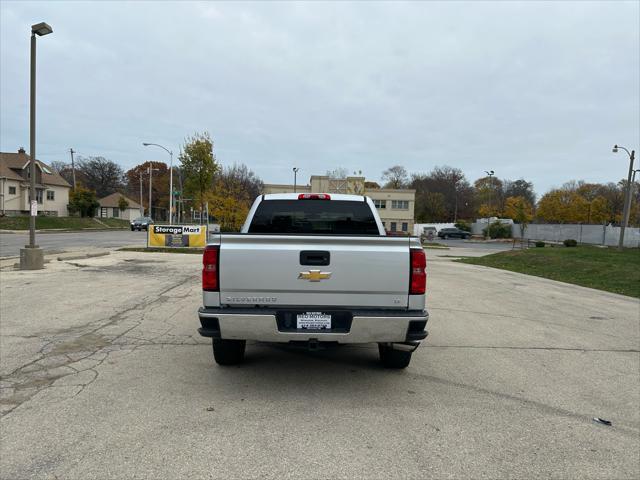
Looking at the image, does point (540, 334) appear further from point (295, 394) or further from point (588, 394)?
point (295, 394)

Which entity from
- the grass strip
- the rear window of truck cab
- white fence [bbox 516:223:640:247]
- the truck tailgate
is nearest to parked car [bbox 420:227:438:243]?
white fence [bbox 516:223:640:247]

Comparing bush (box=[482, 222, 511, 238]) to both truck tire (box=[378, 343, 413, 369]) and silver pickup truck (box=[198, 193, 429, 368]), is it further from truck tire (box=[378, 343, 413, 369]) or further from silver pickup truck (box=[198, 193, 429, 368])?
silver pickup truck (box=[198, 193, 429, 368])

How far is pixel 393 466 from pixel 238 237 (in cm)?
227

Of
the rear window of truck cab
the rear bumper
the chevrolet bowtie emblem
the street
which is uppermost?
the rear window of truck cab

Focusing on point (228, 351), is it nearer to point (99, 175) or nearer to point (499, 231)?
point (499, 231)

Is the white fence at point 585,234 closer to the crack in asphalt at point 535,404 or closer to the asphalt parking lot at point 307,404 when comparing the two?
the asphalt parking lot at point 307,404

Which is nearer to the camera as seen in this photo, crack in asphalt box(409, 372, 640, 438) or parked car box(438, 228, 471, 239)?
crack in asphalt box(409, 372, 640, 438)

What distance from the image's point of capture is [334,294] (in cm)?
407

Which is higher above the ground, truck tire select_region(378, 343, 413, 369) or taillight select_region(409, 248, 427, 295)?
taillight select_region(409, 248, 427, 295)

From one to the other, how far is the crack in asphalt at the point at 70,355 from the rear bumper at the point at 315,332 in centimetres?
157

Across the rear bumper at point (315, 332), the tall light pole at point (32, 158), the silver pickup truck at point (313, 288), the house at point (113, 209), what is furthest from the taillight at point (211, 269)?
the house at point (113, 209)

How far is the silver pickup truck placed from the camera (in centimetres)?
401

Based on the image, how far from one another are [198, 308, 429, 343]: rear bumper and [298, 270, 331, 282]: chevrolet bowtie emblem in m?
0.41

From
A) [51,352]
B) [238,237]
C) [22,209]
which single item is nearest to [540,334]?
[238,237]
